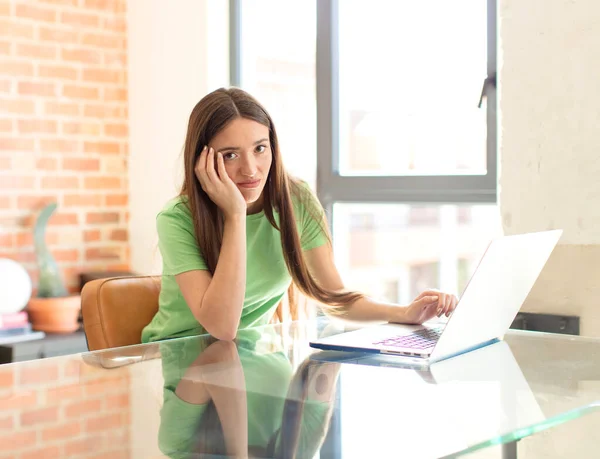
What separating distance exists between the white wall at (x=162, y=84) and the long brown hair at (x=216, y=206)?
1.35 m

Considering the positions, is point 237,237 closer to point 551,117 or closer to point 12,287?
point 551,117

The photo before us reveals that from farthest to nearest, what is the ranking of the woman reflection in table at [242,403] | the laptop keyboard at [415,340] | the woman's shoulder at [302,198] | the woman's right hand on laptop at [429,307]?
the woman's shoulder at [302,198] → the woman's right hand on laptop at [429,307] → the laptop keyboard at [415,340] → the woman reflection in table at [242,403]

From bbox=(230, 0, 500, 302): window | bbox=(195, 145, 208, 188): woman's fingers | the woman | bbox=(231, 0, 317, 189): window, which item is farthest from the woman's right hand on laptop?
bbox=(231, 0, 317, 189): window

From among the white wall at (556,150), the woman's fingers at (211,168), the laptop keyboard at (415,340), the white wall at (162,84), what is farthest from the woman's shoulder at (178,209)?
the white wall at (162,84)

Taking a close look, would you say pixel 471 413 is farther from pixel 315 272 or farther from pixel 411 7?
pixel 411 7


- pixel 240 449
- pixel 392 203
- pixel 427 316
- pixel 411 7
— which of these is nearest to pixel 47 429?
pixel 240 449

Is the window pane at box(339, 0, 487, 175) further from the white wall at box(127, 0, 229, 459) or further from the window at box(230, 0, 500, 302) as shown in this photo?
the white wall at box(127, 0, 229, 459)

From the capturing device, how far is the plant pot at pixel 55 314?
3186 millimetres

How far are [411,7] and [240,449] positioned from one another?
2472 millimetres

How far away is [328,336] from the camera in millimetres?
1619

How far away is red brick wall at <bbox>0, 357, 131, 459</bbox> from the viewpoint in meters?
0.93

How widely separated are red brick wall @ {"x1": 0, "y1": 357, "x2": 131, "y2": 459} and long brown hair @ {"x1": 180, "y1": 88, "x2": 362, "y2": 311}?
0.61 metres

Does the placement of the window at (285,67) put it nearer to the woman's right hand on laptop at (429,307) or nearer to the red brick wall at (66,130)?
the red brick wall at (66,130)

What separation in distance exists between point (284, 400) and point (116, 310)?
96 cm
